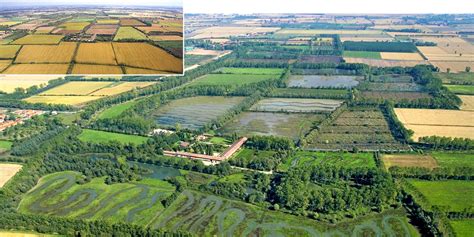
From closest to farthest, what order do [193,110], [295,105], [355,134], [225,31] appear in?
[355,134] → [193,110] → [295,105] → [225,31]

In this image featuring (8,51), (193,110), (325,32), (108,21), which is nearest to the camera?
(8,51)

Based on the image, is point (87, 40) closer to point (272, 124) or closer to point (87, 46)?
point (87, 46)

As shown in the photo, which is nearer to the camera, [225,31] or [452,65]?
[452,65]

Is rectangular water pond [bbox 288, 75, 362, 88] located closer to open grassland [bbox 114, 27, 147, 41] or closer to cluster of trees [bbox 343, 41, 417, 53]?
cluster of trees [bbox 343, 41, 417, 53]

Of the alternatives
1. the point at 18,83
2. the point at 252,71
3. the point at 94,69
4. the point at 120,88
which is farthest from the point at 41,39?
the point at 252,71

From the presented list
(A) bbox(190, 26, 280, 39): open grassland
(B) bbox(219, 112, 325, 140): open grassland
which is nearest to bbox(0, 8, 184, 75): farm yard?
(B) bbox(219, 112, 325, 140): open grassland

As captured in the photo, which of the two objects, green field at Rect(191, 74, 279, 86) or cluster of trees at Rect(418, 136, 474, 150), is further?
green field at Rect(191, 74, 279, 86)
